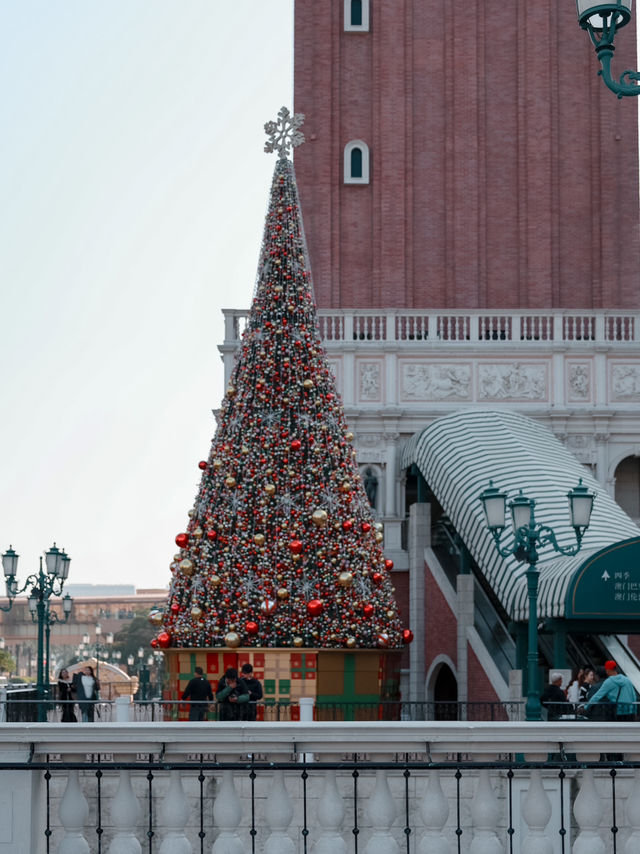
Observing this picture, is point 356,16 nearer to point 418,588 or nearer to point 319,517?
point 418,588

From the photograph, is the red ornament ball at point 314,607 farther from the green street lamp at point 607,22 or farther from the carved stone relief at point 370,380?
the green street lamp at point 607,22

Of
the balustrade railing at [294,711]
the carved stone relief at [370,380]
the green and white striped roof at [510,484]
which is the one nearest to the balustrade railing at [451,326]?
the carved stone relief at [370,380]

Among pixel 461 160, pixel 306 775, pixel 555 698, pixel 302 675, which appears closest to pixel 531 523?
pixel 555 698

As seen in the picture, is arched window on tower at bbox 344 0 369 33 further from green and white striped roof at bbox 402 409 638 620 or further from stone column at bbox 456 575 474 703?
stone column at bbox 456 575 474 703

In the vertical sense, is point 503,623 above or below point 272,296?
below

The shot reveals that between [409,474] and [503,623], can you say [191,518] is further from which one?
[409,474]

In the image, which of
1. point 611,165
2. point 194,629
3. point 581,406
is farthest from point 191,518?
point 611,165

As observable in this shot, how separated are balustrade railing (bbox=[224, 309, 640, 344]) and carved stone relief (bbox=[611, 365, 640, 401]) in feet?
1.87

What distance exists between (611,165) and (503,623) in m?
14.9

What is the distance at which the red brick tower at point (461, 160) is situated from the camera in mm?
34219

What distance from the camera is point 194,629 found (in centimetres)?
1947

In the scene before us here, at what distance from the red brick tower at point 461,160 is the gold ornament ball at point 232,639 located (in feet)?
51.8

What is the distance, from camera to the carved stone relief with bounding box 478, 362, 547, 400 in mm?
28578

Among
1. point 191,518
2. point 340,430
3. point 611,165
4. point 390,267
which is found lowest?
point 191,518
